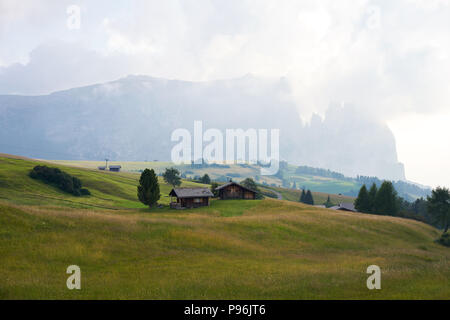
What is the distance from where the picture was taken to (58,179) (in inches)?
3708

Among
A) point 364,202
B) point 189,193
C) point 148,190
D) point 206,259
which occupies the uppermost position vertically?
point 148,190

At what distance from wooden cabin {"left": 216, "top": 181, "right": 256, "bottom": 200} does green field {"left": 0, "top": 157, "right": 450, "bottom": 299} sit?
3352cm

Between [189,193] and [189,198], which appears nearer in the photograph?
[189,198]

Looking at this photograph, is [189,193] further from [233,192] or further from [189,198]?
[233,192]

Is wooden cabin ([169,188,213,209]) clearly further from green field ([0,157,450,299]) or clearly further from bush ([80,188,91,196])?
bush ([80,188,91,196])

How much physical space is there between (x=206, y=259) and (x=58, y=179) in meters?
80.2

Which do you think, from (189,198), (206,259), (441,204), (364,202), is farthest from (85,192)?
(441,204)

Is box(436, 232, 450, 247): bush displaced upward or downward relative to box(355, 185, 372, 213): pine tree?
downward

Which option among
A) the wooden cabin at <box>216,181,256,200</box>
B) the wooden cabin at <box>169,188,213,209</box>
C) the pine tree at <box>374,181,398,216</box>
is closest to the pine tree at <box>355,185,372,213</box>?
the pine tree at <box>374,181,398,216</box>

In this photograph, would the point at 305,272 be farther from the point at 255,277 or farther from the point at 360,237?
the point at 360,237

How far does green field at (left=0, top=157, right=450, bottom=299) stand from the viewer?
64.0ft

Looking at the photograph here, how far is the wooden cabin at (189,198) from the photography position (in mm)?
74938

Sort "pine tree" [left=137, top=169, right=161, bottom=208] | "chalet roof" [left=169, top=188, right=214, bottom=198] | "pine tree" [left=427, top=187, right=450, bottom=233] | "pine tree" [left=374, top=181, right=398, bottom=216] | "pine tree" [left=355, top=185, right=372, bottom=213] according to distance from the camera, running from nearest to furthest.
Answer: "pine tree" [left=137, top=169, right=161, bottom=208] → "chalet roof" [left=169, top=188, right=214, bottom=198] → "pine tree" [left=427, top=187, right=450, bottom=233] → "pine tree" [left=374, top=181, right=398, bottom=216] → "pine tree" [left=355, top=185, right=372, bottom=213]
